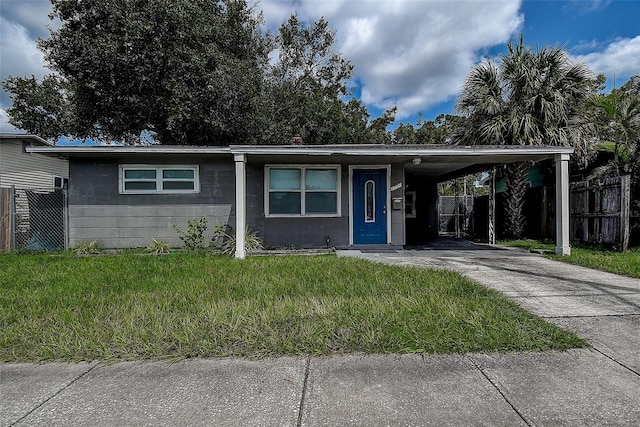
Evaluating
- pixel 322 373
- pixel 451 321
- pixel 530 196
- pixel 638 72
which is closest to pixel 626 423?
pixel 451 321

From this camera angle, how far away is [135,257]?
796 cm

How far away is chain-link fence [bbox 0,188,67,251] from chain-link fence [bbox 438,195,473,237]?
1328 centimetres

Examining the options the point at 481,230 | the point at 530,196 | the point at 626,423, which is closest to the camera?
the point at 626,423

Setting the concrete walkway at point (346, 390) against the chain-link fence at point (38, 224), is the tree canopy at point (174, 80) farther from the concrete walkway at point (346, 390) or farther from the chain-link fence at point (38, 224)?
the concrete walkway at point (346, 390)

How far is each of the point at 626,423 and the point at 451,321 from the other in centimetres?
157

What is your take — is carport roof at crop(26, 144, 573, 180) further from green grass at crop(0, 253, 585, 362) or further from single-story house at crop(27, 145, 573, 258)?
green grass at crop(0, 253, 585, 362)

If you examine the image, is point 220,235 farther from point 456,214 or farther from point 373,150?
point 456,214

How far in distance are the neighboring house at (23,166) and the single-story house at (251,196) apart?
6198 mm

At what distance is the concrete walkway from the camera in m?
2.18

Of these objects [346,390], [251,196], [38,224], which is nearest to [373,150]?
[251,196]

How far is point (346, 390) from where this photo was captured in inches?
98.4

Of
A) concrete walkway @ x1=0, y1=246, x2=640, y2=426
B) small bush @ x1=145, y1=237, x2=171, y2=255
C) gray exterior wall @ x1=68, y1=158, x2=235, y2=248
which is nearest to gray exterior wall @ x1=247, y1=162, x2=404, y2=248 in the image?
gray exterior wall @ x1=68, y1=158, x2=235, y2=248

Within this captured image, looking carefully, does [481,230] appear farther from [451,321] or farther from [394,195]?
[451,321]

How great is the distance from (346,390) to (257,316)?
1526mm
